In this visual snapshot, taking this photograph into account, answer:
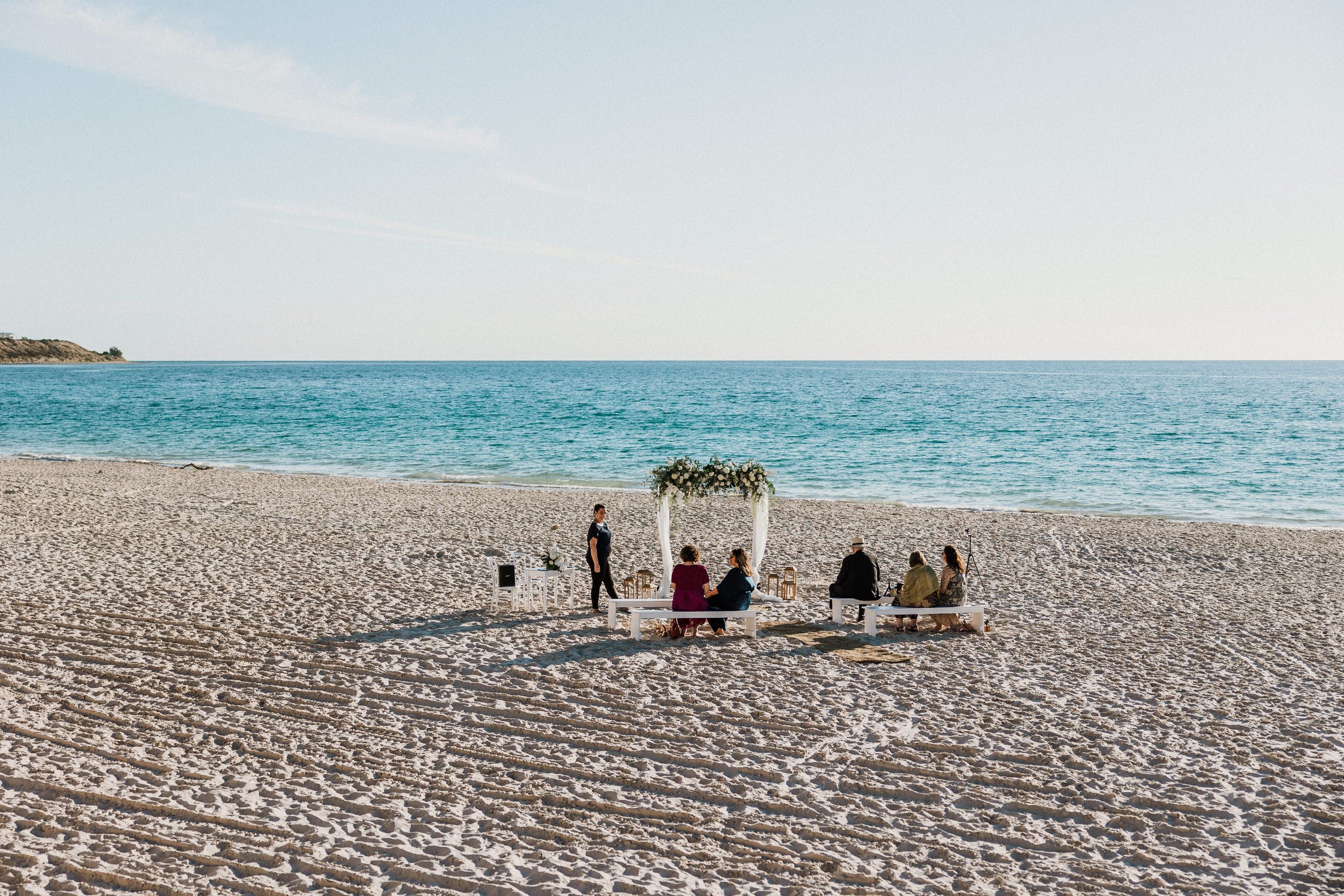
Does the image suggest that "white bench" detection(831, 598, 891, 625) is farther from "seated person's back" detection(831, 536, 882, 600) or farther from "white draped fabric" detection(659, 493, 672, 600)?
"white draped fabric" detection(659, 493, 672, 600)

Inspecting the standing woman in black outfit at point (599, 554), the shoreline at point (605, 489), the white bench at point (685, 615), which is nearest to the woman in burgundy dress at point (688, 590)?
the white bench at point (685, 615)

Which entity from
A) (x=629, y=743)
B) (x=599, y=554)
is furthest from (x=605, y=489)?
(x=629, y=743)

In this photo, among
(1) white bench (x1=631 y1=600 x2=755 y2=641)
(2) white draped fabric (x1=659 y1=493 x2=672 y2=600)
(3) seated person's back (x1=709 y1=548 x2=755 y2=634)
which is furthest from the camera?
(2) white draped fabric (x1=659 y1=493 x2=672 y2=600)

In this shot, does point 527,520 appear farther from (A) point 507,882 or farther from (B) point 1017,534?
(A) point 507,882

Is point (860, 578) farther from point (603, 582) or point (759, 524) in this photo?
point (603, 582)

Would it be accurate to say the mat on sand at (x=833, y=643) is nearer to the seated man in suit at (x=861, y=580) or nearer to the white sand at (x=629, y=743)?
the white sand at (x=629, y=743)

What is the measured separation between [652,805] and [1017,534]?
1443 centimetres

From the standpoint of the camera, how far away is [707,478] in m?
12.1

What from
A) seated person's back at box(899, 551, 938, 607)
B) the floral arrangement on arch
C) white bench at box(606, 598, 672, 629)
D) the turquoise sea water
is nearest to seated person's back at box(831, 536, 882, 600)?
seated person's back at box(899, 551, 938, 607)

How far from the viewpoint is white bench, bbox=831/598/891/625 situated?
1170 cm

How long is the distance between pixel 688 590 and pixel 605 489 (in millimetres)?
16988

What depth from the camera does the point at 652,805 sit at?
6.44 m

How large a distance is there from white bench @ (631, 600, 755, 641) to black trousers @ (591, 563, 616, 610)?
1.08 m

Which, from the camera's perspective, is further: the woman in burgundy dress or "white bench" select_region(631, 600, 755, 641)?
the woman in burgundy dress
